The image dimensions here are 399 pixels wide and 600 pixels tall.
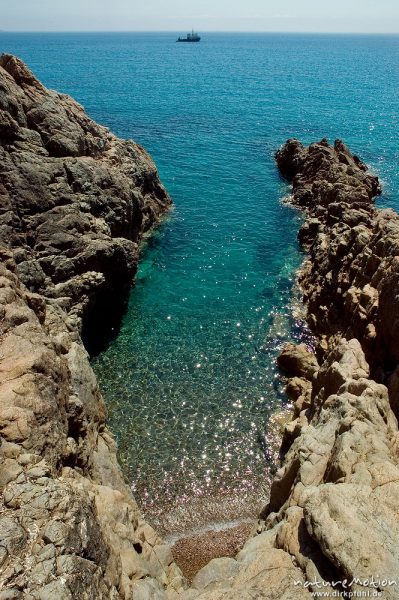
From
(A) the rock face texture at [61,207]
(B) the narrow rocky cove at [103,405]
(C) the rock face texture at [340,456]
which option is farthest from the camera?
(A) the rock face texture at [61,207]

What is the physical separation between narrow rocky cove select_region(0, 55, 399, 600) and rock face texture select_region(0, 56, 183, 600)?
0.25ft

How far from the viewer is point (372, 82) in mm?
146500

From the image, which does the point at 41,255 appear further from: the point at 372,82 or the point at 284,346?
the point at 372,82

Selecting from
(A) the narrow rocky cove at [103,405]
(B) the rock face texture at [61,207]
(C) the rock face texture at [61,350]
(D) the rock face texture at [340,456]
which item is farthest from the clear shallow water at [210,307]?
(B) the rock face texture at [61,207]

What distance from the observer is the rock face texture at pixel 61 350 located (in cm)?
1212

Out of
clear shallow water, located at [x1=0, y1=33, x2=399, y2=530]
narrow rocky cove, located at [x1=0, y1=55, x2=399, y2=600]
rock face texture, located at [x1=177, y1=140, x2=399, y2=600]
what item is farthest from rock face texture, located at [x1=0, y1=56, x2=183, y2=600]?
rock face texture, located at [x1=177, y1=140, x2=399, y2=600]

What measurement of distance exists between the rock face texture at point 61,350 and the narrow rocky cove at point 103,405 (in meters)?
0.08

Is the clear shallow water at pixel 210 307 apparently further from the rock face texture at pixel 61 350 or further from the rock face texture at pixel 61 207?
the rock face texture at pixel 61 207

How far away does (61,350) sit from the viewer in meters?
21.8

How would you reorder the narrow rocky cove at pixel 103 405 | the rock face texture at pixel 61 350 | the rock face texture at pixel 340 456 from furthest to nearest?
the rock face texture at pixel 61 350 < the narrow rocky cove at pixel 103 405 < the rock face texture at pixel 340 456

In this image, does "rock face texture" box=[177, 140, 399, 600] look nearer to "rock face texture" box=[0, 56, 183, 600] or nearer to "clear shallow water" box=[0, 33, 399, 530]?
"clear shallow water" box=[0, 33, 399, 530]

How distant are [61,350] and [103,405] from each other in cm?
462

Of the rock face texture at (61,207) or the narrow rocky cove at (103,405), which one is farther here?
the rock face texture at (61,207)

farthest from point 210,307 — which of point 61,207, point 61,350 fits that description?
point 61,350
